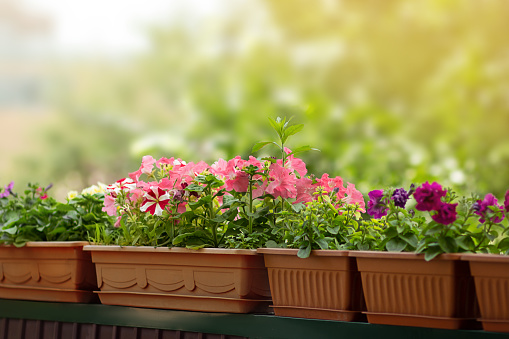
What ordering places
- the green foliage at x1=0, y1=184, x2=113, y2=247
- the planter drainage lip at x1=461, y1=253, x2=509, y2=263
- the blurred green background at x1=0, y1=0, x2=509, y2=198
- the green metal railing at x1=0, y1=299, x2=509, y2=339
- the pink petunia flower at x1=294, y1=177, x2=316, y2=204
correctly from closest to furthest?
the planter drainage lip at x1=461, y1=253, x2=509, y2=263 → the green metal railing at x1=0, y1=299, x2=509, y2=339 → the pink petunia flower at x1=294, y1=177, x2=316, y2=204 → the green foliage at x1=0, y1=184, x2=113, y2=247 → the blurred green background at x1=0, y1=0, x2=509, y2=198

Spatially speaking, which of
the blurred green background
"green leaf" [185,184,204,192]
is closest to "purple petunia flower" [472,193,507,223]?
"green leaf" [185,184,204,192]

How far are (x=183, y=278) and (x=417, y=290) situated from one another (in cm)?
51

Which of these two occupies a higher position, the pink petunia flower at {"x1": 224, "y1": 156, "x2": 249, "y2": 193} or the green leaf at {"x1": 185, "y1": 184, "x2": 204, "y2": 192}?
the pink petunia flower at {"x1": 224, "y1": 156, "x2": 249, "y2": 193}

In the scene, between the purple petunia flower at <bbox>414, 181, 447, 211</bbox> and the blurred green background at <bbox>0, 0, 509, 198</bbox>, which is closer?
the purple petunia flower at <bbox>414, 181, 447, 211</bbox>

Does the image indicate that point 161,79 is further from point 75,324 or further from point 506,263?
point 506,263

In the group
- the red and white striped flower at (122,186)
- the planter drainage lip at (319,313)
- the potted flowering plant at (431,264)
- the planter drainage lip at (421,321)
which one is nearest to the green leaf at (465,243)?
the potted flowering plant at (431,264)

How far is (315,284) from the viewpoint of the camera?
110cm

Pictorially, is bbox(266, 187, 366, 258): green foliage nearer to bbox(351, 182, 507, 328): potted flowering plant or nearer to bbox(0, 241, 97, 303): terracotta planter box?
bbox(351, 182, 507, 328): potted flowering plant

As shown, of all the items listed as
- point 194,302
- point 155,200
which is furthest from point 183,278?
point 155,200

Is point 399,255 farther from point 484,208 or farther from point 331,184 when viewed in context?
point 331,184

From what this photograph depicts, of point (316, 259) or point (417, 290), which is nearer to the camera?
point (417, 290)

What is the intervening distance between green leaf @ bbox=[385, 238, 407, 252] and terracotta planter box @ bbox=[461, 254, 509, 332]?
112mm

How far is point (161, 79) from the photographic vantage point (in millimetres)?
4785

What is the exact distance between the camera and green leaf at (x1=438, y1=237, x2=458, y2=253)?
96cm
